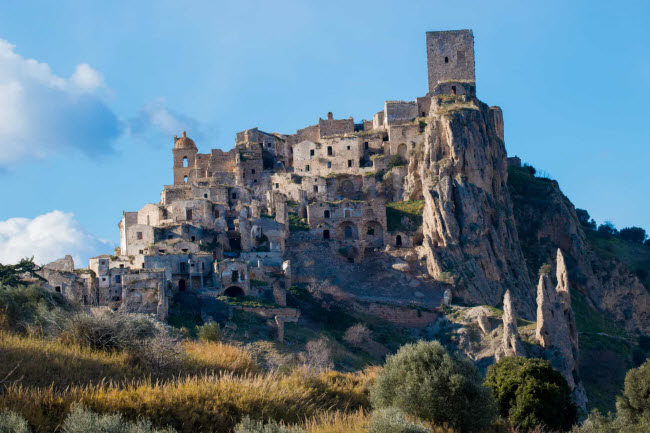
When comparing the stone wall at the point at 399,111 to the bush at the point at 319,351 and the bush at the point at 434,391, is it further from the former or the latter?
the bush at the point at 434,391

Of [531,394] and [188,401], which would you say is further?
[531,394]

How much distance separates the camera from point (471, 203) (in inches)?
2297

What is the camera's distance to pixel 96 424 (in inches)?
457

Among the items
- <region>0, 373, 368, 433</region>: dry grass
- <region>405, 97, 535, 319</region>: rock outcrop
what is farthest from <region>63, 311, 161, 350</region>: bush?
<region>405, 97, 535, 319</region>: rock outcrop

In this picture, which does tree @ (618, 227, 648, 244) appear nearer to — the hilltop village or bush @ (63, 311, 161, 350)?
the hilltop village

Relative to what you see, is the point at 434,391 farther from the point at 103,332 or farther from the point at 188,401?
the point at 103,332

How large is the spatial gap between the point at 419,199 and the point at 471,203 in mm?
5231

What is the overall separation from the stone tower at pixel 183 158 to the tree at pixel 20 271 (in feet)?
85.6

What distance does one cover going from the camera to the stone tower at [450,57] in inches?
2886

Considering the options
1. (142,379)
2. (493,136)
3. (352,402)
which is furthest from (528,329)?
(142,379)

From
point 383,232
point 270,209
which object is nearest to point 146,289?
point 270,209

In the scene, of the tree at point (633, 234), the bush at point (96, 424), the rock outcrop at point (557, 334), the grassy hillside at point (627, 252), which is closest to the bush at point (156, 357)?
the bush at point (96, 424)

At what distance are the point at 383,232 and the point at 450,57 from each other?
2361 cm

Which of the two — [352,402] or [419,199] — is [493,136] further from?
[352,402]
